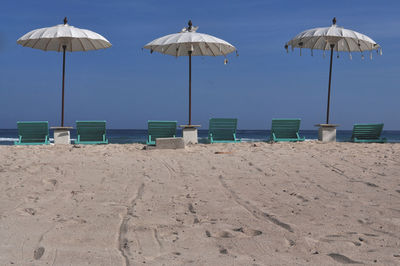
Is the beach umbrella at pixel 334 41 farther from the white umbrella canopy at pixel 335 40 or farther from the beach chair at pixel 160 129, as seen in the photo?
the beach chair at pixel 160 129

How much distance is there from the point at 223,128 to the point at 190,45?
2.39 meters

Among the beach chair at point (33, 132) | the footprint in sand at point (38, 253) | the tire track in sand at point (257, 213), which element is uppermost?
the beach chair at point (33, 132)

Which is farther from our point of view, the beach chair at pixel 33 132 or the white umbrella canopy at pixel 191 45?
the beach chair at pixel 33 132

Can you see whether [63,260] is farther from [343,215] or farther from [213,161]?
[213,161]

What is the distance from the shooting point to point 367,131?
10.9 metres

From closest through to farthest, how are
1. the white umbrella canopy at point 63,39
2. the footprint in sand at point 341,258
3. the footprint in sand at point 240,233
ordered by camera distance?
the footprint in sand at point 341,258 → the footprint in sand at point 240,233 → the white umbrella canopy at point 63,39

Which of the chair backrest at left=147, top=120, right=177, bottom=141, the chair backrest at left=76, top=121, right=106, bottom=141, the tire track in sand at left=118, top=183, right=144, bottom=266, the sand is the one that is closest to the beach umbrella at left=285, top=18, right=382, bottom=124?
the chair backrest at left=147, top=120, right=177, bottom=141

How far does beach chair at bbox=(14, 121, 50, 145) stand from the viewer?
9812 millimetres

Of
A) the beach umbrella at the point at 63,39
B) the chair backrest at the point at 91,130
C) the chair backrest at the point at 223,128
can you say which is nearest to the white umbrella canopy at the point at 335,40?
the chair backrest at the point at 223,128

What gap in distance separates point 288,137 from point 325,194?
6.37m

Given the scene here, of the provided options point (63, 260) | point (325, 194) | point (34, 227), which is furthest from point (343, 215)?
point (34, 227)

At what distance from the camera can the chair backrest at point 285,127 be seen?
10.5 metres

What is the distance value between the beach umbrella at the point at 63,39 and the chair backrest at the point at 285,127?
500 cm

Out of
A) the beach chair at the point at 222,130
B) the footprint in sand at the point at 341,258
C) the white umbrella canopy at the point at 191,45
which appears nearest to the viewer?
the footprint in sand at the point at 341,258
